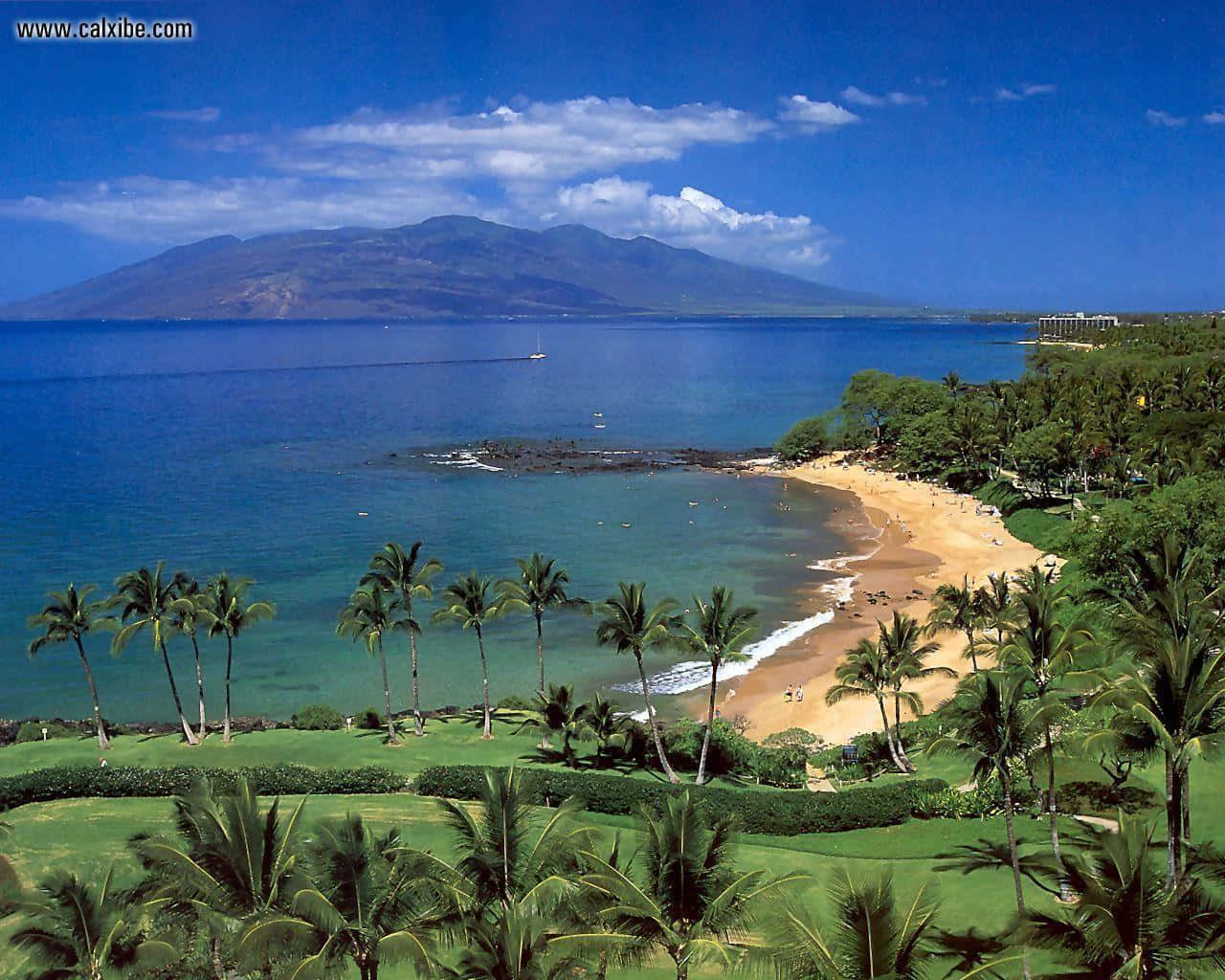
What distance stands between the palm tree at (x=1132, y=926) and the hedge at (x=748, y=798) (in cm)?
1365

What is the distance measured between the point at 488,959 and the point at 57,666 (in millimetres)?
46077

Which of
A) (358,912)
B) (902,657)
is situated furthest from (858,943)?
(902,657)

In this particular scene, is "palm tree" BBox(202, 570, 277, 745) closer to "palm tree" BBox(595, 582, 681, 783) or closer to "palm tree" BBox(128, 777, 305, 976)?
"palm tree" BBox(595, 582, 681, 783)

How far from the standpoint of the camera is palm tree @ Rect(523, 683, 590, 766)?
3653 centimetres

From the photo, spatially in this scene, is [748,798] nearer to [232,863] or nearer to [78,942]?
[232,863]

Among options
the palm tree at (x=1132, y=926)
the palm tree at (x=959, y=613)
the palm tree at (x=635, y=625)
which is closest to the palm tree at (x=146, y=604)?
the palm tree at (x=635, y=625)

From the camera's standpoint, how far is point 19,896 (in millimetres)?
19156

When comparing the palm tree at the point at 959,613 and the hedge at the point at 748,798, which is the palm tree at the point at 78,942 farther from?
the palm tree at the point at 959,613

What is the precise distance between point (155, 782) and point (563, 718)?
1372 cm

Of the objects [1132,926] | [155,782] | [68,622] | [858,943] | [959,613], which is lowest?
[155,782]

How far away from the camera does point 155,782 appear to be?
32438 millimetres

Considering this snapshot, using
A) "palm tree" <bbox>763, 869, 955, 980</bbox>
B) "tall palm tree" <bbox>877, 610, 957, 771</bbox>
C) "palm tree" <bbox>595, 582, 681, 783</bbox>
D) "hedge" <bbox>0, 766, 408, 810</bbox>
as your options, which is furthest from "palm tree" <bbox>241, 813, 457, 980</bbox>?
"tall palm tree" <bbox>877, 610, 957, 771</bbox>

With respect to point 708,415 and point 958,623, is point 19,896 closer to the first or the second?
point 958,623

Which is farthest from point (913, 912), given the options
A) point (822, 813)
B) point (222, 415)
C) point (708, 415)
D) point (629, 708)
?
point (222, 415)
